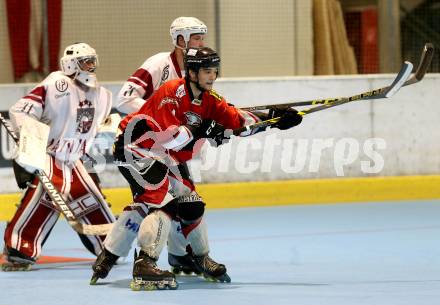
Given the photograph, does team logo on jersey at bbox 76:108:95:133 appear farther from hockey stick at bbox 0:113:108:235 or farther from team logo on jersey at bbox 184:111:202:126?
team logo on jersey at bbox 184:111:202:126

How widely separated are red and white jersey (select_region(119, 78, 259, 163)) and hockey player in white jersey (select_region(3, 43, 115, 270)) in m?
0.94

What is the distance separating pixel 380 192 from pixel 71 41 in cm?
299

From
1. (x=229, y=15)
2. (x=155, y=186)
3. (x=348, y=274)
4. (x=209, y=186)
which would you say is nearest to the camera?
(x=155, y=186)

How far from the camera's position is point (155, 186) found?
5711 millimetres

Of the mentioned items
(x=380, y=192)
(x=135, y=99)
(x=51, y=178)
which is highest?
(x=135, y=99)

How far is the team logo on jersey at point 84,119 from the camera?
6.82m

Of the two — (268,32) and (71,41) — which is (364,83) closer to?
(268,32)

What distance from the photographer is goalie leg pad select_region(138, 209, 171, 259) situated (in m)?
5.66

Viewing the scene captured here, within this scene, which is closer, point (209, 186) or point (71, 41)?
point (209, 186)

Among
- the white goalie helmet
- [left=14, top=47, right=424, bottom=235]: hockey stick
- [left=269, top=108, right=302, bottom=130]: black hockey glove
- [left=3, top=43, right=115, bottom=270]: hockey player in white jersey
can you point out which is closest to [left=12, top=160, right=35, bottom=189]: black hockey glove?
[left=3, top=43, right=115, bottom=270]: hockey player in white jersey

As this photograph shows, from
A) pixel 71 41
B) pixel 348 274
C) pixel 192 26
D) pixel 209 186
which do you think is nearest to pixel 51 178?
pixel 192 26

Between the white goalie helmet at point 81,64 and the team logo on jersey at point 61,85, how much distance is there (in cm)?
8

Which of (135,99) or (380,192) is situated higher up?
(135,99)

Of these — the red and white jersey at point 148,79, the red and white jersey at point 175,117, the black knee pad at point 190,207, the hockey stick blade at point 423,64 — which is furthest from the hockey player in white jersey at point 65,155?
the hockey stick blade at point 423,64
